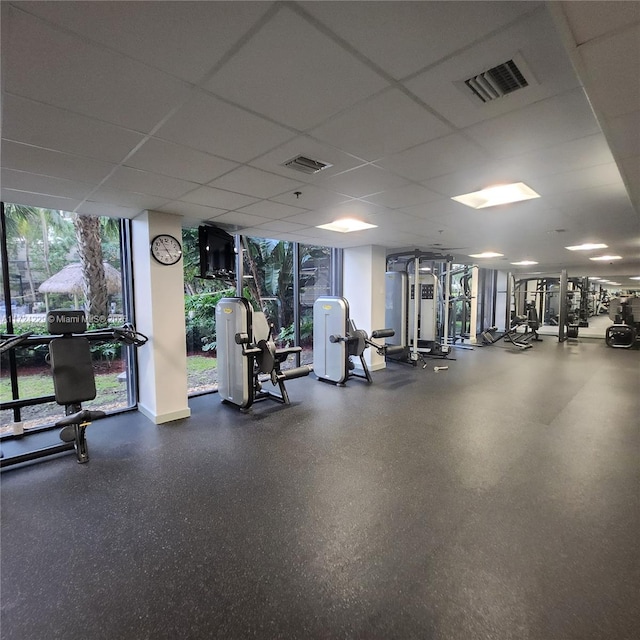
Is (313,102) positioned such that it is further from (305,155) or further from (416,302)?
(416,302)

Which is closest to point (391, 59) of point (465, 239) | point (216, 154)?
point (216, 154)

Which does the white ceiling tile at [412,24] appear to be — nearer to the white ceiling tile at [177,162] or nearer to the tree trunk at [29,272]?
the white ceiling tile at [177,162]

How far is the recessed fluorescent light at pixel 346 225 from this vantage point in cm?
436

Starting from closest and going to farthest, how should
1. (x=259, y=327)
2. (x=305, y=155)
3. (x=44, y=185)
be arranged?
(x=305, y=155), (x=44, y=185), (x=259, y=327)

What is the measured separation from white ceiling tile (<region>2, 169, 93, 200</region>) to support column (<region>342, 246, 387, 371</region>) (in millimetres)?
4495

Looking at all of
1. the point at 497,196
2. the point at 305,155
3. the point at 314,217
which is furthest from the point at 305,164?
the point at 497,196

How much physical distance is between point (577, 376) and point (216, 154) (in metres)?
6.94

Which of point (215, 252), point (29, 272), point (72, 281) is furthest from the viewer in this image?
point (215, 252)

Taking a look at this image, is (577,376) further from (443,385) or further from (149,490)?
(149,490)

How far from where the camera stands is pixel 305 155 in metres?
2.29

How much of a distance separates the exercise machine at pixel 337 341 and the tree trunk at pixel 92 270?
3122 millimetres

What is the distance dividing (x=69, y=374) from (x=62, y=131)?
2.19 m

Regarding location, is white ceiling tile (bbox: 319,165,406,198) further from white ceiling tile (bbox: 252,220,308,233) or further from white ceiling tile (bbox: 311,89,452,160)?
white ceiling tile (bbox: 252,220,308,233)

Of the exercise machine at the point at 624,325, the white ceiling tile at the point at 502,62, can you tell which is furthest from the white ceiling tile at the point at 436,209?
the exercise machine at the point at 624,325
